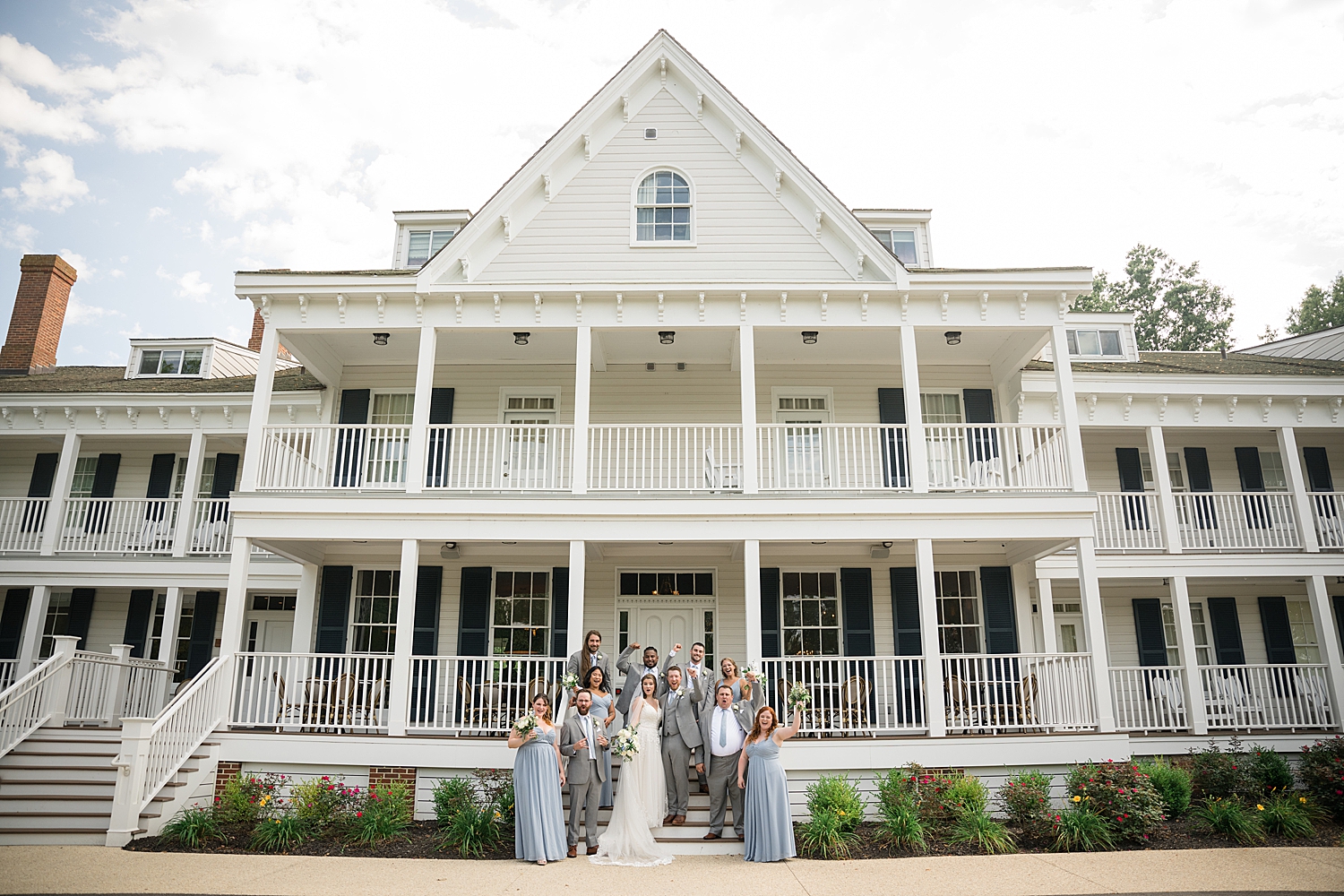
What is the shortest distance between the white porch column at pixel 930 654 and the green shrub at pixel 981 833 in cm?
149

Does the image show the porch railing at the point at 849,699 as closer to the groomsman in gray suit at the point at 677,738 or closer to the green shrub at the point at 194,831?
the groomsman in gray suit at the point at 677,738

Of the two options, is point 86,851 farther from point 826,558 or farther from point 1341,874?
point 1341,874

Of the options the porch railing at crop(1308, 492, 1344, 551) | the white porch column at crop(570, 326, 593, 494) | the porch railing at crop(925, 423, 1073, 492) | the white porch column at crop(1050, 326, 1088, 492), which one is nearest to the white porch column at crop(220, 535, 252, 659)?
the white porch column at crop(570, 326, 593, 494)

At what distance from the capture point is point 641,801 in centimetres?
880

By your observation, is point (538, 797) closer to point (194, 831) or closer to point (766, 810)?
point (766, 810)

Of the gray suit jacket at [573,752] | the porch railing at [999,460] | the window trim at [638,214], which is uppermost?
the window trim at [638,214]

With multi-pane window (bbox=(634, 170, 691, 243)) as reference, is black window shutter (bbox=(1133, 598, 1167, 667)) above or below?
below

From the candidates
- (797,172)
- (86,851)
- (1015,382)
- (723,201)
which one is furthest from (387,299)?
(1015,382)

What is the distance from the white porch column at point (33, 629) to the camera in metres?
14.0

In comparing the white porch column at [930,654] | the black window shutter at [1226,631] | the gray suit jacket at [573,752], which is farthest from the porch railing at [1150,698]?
the gray suit jacket at [573,752]

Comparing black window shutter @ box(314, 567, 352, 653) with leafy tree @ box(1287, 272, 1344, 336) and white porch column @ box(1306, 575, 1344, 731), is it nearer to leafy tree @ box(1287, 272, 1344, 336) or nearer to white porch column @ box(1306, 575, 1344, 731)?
white porch column @ box(1306, 575, 1344, 731)

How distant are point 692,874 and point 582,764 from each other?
1.68m

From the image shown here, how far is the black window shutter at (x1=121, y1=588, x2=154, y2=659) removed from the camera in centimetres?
1477

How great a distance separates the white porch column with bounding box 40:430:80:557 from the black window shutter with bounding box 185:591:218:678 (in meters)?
2.62
